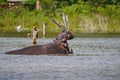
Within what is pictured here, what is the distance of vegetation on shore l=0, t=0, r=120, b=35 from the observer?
2699 inches

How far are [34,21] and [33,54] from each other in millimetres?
43806

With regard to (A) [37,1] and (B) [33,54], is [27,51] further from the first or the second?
(A) [37,1]

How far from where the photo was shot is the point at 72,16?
7262 centimetres

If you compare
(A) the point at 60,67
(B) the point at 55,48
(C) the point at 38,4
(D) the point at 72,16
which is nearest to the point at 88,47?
(B) the point at 55,48

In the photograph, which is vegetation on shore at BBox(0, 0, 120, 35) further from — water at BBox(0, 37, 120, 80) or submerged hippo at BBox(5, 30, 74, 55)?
water at BBox(0, 37, 120, 80)

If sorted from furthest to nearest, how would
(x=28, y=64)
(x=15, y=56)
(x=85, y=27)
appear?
(x=85, y=27) → (x=15, y=56) → (x=28, y=64)

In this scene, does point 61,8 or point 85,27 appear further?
point 61,8

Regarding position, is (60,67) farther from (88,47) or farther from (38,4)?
(38,4)

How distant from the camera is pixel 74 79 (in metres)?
20.1

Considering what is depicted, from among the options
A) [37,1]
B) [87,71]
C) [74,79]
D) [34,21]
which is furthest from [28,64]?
[37,1]

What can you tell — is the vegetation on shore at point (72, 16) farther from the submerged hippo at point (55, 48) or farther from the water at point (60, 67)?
the water at point (60, 67)

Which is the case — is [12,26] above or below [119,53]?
below

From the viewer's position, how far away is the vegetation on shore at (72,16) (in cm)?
6854

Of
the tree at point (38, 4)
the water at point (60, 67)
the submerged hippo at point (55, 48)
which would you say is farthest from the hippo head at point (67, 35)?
the tree at point (38, 4)
